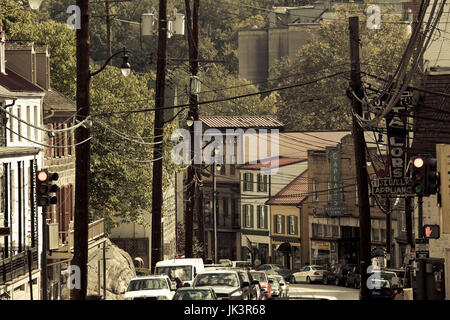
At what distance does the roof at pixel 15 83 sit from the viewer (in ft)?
176

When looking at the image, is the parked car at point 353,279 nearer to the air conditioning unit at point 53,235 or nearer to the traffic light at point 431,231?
the air conditioning unit at point 53,235

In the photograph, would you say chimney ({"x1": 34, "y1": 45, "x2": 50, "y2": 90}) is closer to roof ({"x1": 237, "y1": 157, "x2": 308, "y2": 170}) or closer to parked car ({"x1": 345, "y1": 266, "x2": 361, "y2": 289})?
parked car ({"x1": 345, "y1": 266, "x2": 361, "y2": 289})

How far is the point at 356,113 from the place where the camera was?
41844 mm

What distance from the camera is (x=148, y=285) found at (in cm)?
4062

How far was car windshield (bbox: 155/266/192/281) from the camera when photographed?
46.5 m

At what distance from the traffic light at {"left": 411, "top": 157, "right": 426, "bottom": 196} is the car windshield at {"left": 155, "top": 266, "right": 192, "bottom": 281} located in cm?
1524

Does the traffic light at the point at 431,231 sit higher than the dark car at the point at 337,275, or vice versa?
the traffic light at the point at 431,231

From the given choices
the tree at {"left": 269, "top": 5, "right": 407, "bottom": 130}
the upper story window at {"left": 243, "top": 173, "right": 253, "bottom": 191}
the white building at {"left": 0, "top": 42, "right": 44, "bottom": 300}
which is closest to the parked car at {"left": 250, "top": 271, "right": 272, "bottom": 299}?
the white building at {"left": 0, "top": 42, "right": 44, "bottom": 300}

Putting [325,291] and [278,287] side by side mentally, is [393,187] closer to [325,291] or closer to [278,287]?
[278,287]

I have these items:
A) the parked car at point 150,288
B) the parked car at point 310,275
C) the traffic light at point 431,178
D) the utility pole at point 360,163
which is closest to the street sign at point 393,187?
the utility pole at point 360,163

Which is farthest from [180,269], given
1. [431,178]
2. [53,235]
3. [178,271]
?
[431,178]

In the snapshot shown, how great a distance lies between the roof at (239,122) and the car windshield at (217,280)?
76.8 meters

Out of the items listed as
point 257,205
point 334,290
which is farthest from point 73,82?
point 257,205
